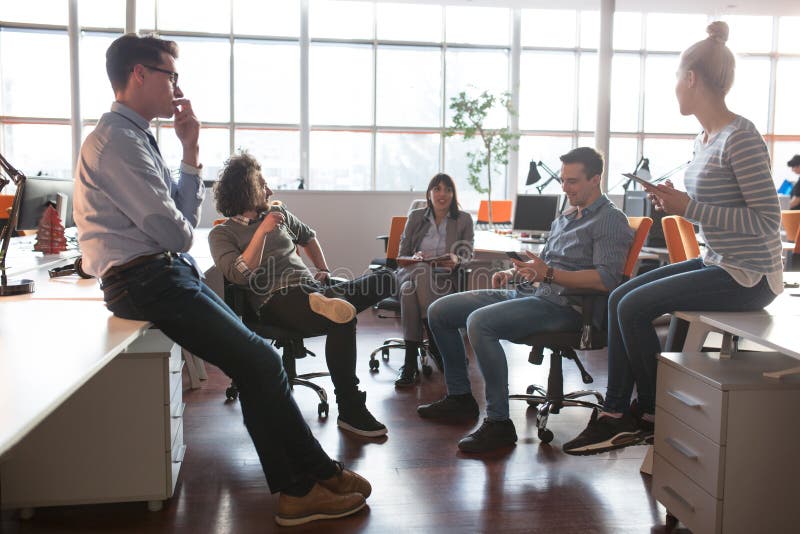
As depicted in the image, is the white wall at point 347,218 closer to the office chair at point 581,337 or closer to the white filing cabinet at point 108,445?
the office chair at point 581,337

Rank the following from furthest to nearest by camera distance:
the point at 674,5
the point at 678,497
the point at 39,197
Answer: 1. the point at 674,5
2. the point at 39,197
3. the point at 678,497

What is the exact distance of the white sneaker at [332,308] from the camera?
2.93 m

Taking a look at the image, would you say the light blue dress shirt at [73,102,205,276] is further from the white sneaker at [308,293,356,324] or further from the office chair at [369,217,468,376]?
the office chair at [369,217,468,376]

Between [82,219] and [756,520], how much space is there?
2108mm

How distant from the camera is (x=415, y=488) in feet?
8.17

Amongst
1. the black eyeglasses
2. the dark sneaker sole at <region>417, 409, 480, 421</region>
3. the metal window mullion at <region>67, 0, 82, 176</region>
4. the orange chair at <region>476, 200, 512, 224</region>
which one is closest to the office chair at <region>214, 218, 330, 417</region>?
the dark sneaker sole at <region>417, 409, 480, 421</region>

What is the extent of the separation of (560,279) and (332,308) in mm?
1006

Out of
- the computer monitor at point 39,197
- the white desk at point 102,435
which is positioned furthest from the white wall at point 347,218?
the white desk at point 102,435

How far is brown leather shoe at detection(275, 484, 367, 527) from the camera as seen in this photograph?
7.14 feet

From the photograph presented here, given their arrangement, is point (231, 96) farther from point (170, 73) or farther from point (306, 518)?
point (306, 518)

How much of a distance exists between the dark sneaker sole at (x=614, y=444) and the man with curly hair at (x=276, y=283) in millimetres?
901

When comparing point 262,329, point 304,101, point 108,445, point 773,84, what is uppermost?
point 773,84

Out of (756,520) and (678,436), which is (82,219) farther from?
(756,520)

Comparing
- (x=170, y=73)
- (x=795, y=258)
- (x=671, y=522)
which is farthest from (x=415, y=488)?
(x=795, y=258)
